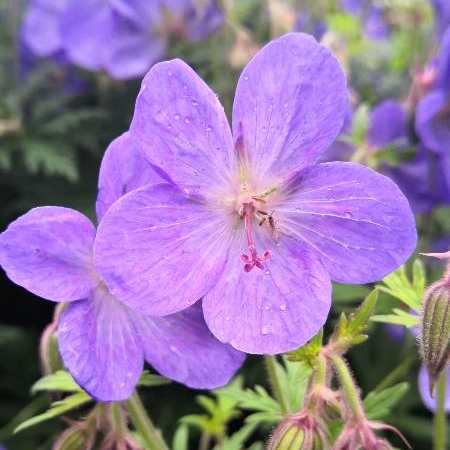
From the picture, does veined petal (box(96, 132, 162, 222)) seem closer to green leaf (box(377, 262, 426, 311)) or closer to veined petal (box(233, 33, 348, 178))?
veined petal (box(233, 33, 348, 178))

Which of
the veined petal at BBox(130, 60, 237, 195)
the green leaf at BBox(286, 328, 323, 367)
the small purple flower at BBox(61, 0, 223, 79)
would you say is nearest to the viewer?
the veined petal at BBox(130, 60, 237, 195)

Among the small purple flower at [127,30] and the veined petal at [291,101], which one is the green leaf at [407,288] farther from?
the small purple flower at [127,30]

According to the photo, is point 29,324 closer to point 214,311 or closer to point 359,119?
point 359,119

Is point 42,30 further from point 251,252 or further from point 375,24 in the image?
point 251,252

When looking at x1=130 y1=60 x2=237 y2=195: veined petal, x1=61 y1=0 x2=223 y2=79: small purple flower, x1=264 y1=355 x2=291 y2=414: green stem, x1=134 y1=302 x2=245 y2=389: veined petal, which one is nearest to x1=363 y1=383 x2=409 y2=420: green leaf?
x1=264 y1=355 x2=291 y2=414: green stem

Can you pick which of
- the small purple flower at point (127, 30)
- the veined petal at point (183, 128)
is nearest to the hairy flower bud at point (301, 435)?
the veined petal at point (183, 128)

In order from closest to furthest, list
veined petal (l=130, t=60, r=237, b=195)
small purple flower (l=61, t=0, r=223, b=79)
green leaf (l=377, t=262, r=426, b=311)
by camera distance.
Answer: veined petal (l=130, t=60, r=237, b=195) → green leaf (l=377, t=262, r=426, b=311) → small purple flower (l=61, t=0, r=223, b=79)

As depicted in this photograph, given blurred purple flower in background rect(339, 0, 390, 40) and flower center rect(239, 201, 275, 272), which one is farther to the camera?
blurred purple flower in background rect(339, 0, 390, 40)

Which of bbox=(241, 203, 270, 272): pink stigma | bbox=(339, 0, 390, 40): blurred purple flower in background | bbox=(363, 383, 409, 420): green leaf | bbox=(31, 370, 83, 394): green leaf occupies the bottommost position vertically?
bbox=(31, 370, 83, 394): green leaf
